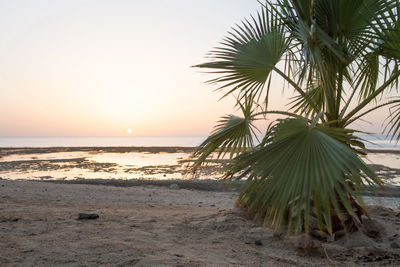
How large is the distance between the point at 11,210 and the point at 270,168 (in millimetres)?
4217

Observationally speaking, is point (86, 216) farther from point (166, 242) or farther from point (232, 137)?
point (232, 137)

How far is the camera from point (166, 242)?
3.49m

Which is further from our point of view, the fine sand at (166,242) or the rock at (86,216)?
the rock at (86,216)

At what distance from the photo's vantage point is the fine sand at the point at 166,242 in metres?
2.86

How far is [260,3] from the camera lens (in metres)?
4.10

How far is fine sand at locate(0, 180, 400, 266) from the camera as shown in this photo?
2862mm

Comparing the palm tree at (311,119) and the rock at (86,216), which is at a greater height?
the palm tree at (311,119)

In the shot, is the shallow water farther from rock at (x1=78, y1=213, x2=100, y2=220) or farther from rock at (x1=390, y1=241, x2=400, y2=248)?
rock at (x1=390, y1=241, x2=400, y2=248)

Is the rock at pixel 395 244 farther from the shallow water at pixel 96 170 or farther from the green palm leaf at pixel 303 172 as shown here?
the shallow water at pixel 96 170

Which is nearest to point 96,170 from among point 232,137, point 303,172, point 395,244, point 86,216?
point 86,216

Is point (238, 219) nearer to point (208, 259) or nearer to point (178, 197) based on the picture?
point (208, 259)

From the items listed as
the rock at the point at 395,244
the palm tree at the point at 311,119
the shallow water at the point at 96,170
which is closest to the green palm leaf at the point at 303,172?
the palm tree at the point at 311,119

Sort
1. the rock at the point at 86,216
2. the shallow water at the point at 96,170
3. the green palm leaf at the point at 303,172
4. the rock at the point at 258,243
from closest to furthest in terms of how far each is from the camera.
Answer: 1. the green palm leaf at the point at 303,172
2. the rock at the point at 258,243
3. the rock at the point at 86,216
4. the shallow water at the point at 96,170

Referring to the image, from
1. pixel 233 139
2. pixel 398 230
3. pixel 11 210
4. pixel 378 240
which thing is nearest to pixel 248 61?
pixel 233 139
